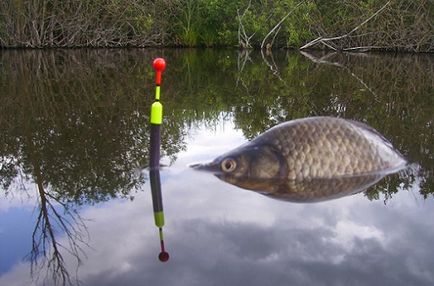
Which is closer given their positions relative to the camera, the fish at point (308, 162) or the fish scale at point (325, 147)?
the fish at point (308, 162)

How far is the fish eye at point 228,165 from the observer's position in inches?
151

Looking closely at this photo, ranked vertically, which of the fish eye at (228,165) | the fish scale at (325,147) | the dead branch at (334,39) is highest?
the dead branch at (334,39)

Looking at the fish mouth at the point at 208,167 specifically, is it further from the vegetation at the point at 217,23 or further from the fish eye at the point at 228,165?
the vegetation at the point at 217,23

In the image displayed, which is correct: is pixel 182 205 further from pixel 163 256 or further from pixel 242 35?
pixel 242 35

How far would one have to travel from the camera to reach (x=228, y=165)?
391cm

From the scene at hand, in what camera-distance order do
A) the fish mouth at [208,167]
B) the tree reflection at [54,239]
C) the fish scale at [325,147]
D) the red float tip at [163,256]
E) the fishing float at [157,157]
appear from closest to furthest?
the tree reflection at [54,239], the red float tip at [163,256], the fishing float at [157,157], the fish scale at [325,147], the fish mouth at [208,167]

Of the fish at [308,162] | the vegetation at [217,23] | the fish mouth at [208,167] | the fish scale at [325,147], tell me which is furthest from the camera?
the vegetation at [217,23]

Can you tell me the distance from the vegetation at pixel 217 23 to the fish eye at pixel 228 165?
50.0 feet

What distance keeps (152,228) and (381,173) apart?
1886mm

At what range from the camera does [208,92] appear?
28.4ft

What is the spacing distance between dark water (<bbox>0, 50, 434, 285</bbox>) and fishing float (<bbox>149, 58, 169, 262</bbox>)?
44 millimetres

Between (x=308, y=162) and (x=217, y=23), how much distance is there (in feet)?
58.5

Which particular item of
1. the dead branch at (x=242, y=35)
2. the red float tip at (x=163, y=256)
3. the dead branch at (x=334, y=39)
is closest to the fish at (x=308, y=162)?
the red float tip at (x=163, y=256)

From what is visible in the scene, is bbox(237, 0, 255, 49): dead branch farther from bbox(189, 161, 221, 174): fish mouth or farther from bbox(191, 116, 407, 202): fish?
bbox(191, 116, 407, 202): fish
